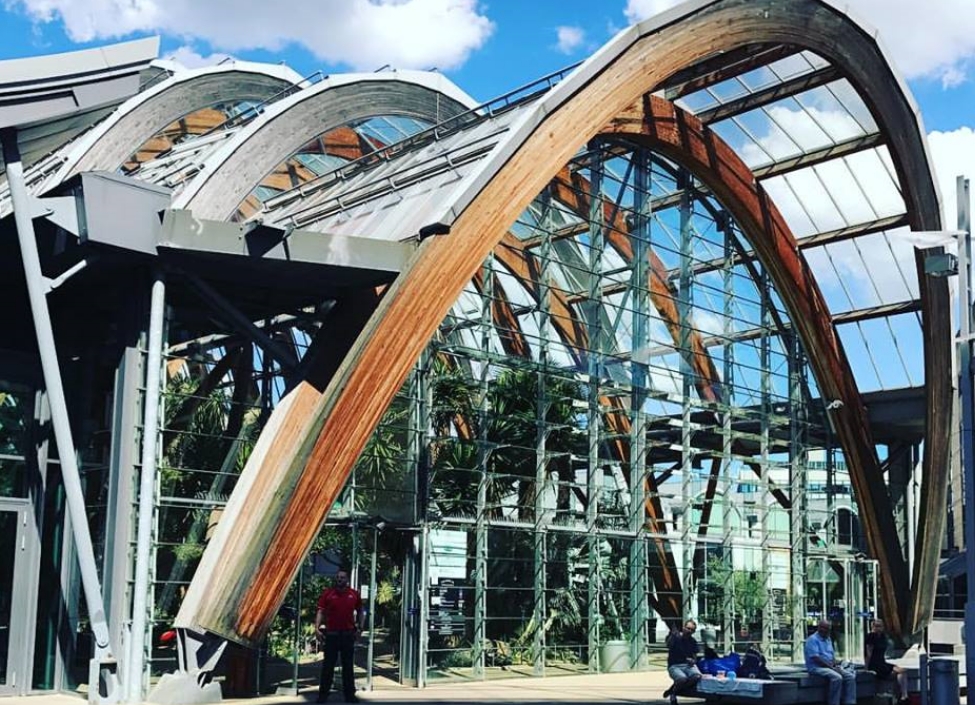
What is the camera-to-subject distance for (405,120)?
26.6 meters

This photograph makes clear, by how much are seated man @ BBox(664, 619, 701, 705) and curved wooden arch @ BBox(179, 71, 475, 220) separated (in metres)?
9.94

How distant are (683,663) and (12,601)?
860 cm

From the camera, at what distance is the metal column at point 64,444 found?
13.7 metres

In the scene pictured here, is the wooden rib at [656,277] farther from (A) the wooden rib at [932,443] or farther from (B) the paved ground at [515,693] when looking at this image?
(B) the paved ground at [515,693]

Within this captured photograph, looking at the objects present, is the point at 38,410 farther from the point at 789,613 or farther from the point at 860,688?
the point at 789,613

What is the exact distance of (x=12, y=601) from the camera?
15742 millimetres

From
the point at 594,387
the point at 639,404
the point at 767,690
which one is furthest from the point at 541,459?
the point at 767,690

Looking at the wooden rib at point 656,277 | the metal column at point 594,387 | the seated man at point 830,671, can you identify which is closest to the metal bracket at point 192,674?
the seated man at point 830,671

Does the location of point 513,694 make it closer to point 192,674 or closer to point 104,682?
point 192,674

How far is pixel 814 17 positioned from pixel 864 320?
32.9ft

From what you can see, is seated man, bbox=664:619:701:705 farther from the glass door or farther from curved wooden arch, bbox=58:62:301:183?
curved wooden arch, bbox=58:62:301:183

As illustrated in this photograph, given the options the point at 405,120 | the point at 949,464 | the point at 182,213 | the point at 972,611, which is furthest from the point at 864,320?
the point at 182,213

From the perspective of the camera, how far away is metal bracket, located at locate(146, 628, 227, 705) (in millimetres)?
14227

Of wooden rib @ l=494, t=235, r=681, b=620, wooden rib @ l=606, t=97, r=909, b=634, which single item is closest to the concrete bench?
wooden rib @ l=494, t=235, r=681, b=620
